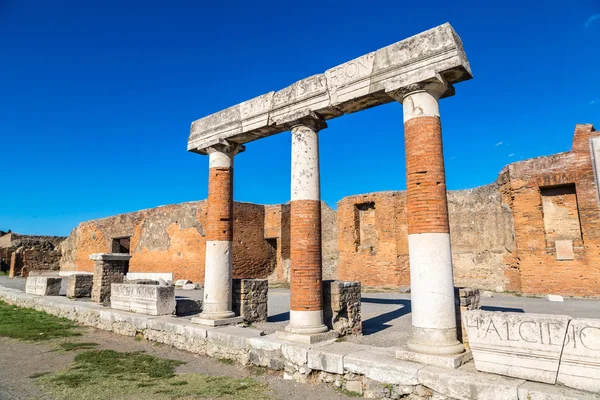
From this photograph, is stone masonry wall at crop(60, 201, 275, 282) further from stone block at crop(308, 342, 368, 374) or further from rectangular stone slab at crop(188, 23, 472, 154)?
stone block at crop(308, 342, 368, 374)

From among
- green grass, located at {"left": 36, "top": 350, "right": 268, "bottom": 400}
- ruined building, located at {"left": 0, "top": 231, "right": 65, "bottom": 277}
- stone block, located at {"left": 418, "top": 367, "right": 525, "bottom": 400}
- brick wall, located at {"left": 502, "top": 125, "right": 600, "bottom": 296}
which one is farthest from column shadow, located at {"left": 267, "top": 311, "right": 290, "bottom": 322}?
ruined building, located at {"left": 0, "top": 231, "right": 65, "bottom": 277}

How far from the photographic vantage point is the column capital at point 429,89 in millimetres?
4980

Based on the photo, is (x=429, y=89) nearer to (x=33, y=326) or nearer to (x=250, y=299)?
(x=250, y=299)

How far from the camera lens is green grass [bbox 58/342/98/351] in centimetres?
672

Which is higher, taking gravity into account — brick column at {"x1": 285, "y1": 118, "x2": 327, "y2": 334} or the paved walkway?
brick column at {"x1": 285, "y1": 118, "x2": 327, "y2": 334}

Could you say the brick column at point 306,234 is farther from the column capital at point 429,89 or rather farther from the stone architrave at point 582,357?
the stone architrave at point 582,357

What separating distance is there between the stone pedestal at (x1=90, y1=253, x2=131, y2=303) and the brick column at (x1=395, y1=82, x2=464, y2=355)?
909 centimetres

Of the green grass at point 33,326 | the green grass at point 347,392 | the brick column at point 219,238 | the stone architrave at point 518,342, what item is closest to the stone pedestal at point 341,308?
the green grass at point 347,392

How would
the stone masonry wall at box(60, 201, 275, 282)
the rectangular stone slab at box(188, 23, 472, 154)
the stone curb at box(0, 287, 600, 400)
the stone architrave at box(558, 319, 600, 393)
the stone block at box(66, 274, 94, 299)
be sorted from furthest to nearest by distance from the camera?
the stone masonry wall at box(60, 201, 275, 282) < the stone block at box(66, 274, 94, 299) < the rectangular stone slab at box(188, 23, 472, 154) < the stone curb at box(0, 287, 600, 400) < the stone architrave at box(558, 319, 600, 393)

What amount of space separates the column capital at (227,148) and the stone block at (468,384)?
5458 millimetres

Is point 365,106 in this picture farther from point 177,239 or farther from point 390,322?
point 177,239

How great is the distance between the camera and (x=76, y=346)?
6.86m

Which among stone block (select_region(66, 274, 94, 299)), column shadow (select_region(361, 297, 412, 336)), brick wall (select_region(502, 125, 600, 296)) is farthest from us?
brick wall (select_region(502, 125, 600, 296))

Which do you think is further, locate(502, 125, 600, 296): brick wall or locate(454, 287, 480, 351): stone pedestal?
locate(502, 125, 600, 296): brick wall
